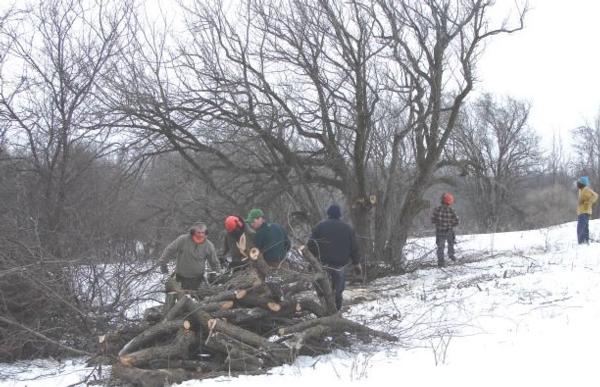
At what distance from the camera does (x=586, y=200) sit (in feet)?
37.3

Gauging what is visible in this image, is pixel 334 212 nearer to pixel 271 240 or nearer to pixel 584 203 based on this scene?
pixel 271 240

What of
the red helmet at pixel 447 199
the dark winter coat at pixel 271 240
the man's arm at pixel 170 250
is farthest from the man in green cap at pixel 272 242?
the red helmet at pixel 447 199

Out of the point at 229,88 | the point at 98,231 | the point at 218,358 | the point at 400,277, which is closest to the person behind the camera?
the point at 218,358

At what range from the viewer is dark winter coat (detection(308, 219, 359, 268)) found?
7648mm

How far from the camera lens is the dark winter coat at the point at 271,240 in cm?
791

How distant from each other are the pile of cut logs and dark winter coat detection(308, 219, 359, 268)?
563 millimetres

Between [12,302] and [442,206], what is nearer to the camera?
[12,302]

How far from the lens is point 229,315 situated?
6324 millimetres

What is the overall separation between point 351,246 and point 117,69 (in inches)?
323

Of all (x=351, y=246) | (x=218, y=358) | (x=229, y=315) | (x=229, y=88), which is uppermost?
(x=229, y=88)

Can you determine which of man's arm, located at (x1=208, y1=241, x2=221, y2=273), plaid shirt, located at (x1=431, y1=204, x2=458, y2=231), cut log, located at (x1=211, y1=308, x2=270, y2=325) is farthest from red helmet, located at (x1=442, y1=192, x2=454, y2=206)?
cut log, located at (x1=211, y1=308, x2=270, y2=325)

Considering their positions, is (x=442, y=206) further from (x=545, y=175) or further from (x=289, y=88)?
(x=545, y=175)

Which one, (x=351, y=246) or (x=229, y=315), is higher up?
(x=351, y=246)

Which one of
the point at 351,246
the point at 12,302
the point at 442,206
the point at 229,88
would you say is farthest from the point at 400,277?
the point at 12,302
